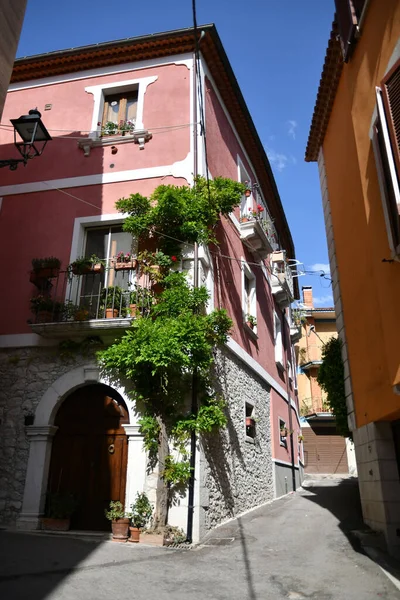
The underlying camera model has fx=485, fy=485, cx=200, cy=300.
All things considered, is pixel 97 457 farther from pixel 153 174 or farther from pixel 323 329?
pixel 323 329

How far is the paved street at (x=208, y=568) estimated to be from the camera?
16.7ft

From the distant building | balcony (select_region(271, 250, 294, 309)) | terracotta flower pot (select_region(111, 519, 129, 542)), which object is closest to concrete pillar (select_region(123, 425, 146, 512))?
terracotta flower pot (select_region(111, 519, 129, 542))

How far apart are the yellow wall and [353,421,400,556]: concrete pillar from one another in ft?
1.11

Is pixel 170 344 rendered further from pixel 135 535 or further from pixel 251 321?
pixel 251 321

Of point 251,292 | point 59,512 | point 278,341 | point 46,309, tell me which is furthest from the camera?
point 278,341

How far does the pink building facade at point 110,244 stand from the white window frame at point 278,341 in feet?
7.39

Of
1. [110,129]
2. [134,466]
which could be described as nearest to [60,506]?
[134,466]

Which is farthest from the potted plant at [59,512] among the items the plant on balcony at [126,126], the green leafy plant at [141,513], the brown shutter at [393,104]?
the plant on balcony at [126,126]

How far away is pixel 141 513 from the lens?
7449 mm

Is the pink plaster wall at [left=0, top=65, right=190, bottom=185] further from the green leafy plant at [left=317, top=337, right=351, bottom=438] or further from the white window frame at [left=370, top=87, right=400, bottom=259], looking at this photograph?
the green leafy plant at [left=317, top=337, right=351, bottom=438]

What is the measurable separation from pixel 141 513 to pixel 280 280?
33.2 feet

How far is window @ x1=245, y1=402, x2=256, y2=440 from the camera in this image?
1108 cm

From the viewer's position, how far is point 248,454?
11016 mm

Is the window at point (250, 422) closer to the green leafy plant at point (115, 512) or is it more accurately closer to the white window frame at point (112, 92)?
the green leafy plant at point (115, 512)
